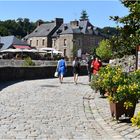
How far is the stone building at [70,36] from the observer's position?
3809 inches

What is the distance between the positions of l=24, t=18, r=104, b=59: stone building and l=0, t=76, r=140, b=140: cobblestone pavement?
248 feet

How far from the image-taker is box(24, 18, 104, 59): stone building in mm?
96750

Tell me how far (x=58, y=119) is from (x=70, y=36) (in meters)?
86.1

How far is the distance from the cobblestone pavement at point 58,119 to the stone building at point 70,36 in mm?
75645

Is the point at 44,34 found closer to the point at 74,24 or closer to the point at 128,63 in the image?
the point at 74,24

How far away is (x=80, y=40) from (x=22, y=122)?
287ft

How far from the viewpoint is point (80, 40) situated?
9781 cm

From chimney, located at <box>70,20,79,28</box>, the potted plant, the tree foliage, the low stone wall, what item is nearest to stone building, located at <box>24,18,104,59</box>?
chimney, located at <box>70,20,79,28</box>

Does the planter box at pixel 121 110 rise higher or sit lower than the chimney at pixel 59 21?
lower

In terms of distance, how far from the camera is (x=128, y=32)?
652 inches

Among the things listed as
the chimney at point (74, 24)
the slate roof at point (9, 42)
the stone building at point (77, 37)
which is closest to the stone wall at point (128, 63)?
the slate roof at point (9, 42)

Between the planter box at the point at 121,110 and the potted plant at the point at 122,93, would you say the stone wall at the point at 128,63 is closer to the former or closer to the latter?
the potted plant at the point at 122,93

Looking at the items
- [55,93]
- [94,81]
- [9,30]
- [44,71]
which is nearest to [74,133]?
[94,81]

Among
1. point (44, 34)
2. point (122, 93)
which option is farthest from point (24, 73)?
point (44, 34)
